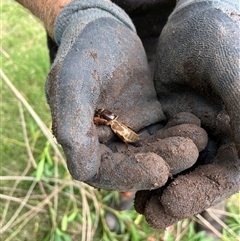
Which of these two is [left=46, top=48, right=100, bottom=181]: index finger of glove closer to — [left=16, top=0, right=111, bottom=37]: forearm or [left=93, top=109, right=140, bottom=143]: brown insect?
[left=93, top=109, right=140, bottom=143]: brown insect

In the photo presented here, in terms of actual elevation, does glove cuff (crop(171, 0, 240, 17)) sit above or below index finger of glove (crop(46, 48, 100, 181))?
above

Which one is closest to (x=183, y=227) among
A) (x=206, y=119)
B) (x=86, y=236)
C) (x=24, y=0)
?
(x=86, y=236)

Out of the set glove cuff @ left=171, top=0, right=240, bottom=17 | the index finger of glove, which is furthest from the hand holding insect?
glove cuff @ left=171, top=0, right=240, bottom=17

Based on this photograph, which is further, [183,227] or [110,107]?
[183,227]

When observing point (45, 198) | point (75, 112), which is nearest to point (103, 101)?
point (75, 112)

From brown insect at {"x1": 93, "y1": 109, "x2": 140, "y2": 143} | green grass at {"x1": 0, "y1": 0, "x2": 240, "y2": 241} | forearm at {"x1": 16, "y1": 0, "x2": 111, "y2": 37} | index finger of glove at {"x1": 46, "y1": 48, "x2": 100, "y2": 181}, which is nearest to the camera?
index finger of glove at {"x1": 46, "y1": 48, "x2": 100, "y2": 181}

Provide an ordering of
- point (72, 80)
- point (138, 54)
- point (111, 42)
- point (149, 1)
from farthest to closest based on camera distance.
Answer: point (149, 1) → point (138, 54) → point (111, 42) → point (72, 80)

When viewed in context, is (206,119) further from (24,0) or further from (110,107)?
(24,0)
